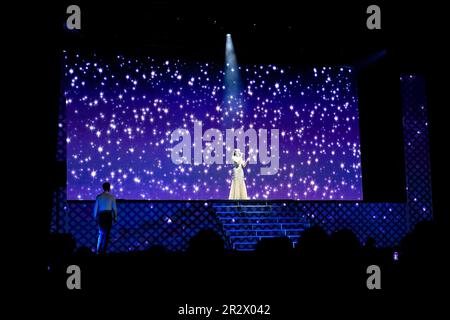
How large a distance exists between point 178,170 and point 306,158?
8.43 feet

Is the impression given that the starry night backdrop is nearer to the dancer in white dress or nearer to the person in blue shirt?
the dancer in white dress

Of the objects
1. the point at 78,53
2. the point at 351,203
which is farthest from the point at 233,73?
the point at 351,203

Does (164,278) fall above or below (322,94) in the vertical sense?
below

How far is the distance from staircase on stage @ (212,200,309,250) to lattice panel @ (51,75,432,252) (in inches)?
5.5

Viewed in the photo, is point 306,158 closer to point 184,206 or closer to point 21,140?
point 184,206

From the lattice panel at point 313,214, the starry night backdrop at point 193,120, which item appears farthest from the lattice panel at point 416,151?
the starry night backdrop at point 193,120

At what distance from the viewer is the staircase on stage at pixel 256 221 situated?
25.6ft

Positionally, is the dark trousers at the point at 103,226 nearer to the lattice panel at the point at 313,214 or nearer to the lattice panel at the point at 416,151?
the lattice panel at the point at 313,214

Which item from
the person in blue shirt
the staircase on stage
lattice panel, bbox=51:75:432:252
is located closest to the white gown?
the staircase on stage

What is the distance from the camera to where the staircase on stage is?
25.6 feet

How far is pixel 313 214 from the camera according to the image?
8.38 metres

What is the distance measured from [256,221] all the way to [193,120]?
263 centimetres

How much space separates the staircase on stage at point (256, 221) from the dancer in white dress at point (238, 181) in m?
1.25

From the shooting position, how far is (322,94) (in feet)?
35.6
